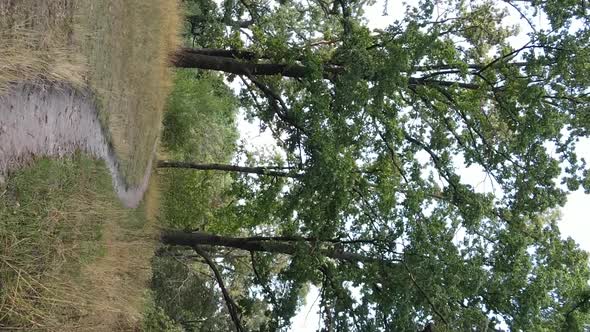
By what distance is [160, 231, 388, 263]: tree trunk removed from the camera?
12.5 metres

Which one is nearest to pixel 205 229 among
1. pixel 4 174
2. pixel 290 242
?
pixel 290 242

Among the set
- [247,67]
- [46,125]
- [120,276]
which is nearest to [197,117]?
[247,67]

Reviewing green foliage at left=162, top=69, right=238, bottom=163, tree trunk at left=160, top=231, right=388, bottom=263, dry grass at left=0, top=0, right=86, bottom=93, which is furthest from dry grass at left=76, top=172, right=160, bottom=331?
green foliage at left=162, top=69, right=238, bottom=163

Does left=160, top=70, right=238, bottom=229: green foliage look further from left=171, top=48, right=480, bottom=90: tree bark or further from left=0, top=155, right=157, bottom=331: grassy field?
left=0, top=155, right=157, bottom=331: grassy field

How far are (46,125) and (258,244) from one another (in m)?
7.04

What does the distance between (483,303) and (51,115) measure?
7.42m

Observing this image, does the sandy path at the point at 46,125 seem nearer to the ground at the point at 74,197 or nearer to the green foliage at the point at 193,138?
the ground at the point at 74,197

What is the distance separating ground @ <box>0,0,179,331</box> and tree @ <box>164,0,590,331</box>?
2.76m

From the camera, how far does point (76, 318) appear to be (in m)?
7.52

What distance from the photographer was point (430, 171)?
40.4ft

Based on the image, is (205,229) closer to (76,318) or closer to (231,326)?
(231,326)

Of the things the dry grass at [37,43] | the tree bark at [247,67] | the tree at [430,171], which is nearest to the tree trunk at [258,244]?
the tree at [430,171]

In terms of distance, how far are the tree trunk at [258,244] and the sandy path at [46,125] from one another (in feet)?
12.7

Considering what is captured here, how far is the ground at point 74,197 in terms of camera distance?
652 centimetres
